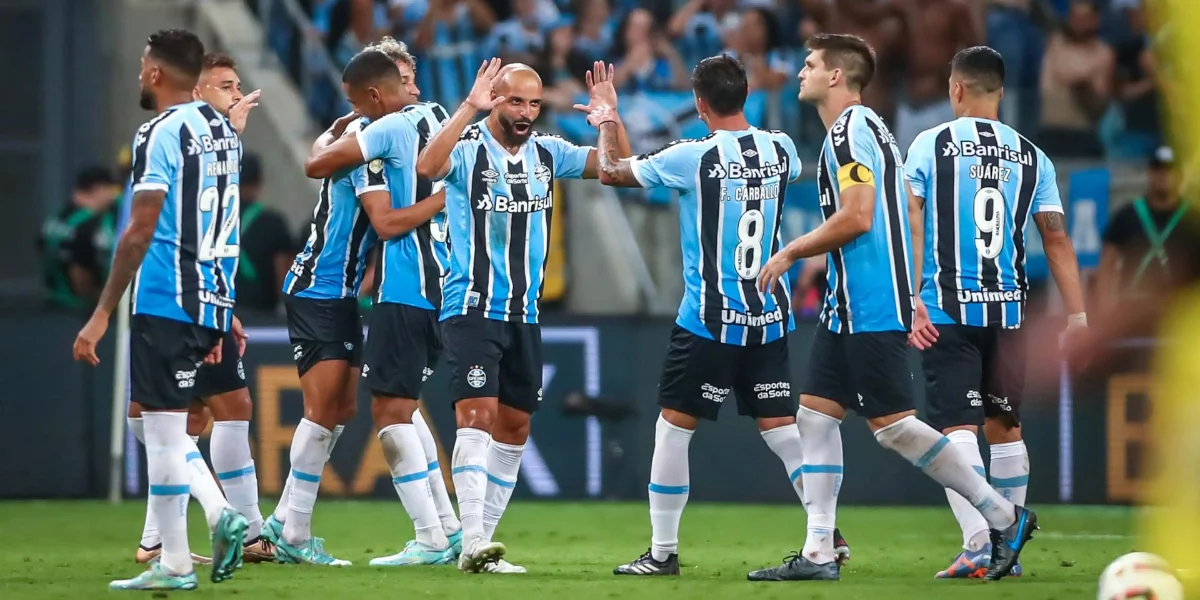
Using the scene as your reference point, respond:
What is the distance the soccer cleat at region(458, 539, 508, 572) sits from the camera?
7613 millimetres

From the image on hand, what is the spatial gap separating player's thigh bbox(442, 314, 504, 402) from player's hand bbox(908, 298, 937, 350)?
73.3 inches

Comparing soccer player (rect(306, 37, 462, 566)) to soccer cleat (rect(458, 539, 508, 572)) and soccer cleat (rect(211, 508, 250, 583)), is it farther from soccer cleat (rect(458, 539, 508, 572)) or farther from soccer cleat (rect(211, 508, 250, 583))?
soccer cleat (rect(211, 508, 250, 583))

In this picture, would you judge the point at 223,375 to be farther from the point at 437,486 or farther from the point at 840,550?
the point at 840,550

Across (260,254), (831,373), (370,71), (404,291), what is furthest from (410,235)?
(260,254)

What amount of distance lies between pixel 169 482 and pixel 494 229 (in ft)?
6.36

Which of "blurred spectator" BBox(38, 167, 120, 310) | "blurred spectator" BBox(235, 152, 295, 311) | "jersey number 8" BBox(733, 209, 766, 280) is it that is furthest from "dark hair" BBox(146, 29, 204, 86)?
"blurred spectator" BBox(38, 167, 120, 310)

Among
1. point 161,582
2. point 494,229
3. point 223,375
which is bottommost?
point 161,582

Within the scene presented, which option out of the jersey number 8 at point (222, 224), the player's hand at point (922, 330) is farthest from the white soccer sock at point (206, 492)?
the player's hand at point (922, 330)

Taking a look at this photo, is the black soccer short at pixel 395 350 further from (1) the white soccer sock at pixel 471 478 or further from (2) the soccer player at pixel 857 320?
(2) the soccer player at pixel 857 320

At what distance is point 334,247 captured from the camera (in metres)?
8.54

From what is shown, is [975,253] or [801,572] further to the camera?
[975,253]

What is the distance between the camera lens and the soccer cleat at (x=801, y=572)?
7523 mm

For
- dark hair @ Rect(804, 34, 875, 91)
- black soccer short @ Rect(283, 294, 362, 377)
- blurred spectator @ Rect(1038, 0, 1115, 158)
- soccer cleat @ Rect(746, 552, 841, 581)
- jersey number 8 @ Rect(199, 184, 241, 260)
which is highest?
blurred spectator @ Rect(1038, 0, 1115, 158)

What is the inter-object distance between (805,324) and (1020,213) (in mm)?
4311
